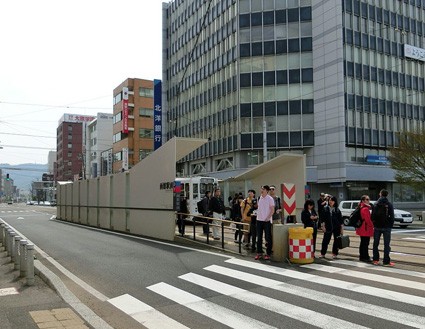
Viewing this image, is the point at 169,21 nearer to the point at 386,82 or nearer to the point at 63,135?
the point at 386,82

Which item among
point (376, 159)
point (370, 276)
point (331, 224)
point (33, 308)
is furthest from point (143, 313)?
point (376, 159)

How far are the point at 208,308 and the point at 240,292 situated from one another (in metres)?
1.15

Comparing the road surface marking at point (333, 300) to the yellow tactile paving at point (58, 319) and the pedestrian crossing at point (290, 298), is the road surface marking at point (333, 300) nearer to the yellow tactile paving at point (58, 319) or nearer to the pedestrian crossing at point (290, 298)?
the pedestrian crossing at point (290, 298)

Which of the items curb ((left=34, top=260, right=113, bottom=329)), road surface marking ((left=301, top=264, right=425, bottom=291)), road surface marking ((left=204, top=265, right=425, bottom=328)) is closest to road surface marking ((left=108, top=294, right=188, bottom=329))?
curb ((left=34, top=260, right=113, bottom=329))

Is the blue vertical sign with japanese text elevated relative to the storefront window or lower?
elevated

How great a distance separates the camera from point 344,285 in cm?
806

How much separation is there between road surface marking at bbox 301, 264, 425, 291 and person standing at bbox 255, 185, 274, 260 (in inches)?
56.3

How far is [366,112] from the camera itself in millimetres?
44938

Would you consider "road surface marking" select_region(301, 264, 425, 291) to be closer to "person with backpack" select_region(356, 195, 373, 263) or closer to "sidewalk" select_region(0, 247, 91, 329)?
"person with backpack" select_region(356, 195, 373, 263)

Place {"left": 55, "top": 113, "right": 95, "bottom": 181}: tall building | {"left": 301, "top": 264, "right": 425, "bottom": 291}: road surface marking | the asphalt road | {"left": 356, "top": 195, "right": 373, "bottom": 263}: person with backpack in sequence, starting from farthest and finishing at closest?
{"left": 55, "top": 113, "right": 95, "bottom": 181}: tall building, {"left": 356, "top": 195, "right": 373, "bottom": 263}: person with backpack, {"left": 301, "top": 264, "right": 425, "bottom": 291}: road surface marking, the asphalt road

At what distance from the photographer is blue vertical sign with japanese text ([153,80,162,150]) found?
196 ft

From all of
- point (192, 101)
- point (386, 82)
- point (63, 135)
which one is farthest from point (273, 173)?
point (63, 135)

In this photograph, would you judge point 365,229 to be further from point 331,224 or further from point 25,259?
point 25,259

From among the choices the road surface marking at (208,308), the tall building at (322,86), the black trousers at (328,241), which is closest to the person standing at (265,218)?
the black trousers at (328,241)
